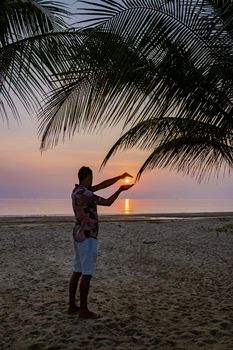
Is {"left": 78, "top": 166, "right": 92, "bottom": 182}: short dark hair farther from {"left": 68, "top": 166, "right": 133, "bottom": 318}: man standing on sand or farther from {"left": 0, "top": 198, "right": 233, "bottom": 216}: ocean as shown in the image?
{"left": 0, "top": 198, "right": 233, "bottom": 216}: ocean

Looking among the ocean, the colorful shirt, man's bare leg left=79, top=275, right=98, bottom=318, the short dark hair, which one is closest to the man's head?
the short dark hair

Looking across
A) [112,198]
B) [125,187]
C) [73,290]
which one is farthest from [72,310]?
[125,187]

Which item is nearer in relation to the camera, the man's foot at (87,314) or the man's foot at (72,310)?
the man's foot at (87,314)

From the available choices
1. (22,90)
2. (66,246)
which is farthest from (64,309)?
(66,246)

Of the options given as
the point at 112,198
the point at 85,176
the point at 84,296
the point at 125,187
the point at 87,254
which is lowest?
the point at 84,296

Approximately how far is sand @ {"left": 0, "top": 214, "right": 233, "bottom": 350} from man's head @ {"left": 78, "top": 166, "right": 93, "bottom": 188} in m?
1.60

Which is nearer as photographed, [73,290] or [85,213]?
[85,213]

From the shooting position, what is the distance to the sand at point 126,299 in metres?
4.83

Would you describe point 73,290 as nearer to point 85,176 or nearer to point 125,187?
point 85,176

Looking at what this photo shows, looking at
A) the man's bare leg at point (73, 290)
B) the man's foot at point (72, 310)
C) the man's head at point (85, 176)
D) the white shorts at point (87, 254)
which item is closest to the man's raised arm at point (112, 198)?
the man's head at point (85, 176)

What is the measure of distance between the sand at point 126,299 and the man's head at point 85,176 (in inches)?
63.0

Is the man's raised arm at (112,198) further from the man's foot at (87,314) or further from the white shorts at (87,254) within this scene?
the man's foot at (87,314)

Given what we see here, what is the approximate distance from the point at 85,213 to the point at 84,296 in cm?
99

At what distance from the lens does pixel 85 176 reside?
16.8 ft
